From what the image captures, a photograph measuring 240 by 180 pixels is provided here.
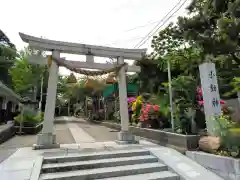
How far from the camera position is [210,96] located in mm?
5258

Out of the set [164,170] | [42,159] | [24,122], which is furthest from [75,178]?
[24,122]

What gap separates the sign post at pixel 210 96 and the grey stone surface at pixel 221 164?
708 mm

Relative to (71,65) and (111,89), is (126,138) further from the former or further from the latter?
(111,89)

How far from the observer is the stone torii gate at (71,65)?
21.1 feet

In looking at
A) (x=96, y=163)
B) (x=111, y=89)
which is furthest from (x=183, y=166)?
(x=111, y=89)

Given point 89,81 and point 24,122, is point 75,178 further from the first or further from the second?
point 89,81

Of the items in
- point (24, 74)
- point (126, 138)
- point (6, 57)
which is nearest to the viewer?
point (126, 138)

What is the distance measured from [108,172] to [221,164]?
95.5 inches

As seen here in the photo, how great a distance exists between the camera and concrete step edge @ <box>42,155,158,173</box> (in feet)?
14.6

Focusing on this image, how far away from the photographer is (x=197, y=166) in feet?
15.4

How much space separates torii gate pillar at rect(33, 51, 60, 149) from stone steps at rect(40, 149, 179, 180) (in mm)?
1604

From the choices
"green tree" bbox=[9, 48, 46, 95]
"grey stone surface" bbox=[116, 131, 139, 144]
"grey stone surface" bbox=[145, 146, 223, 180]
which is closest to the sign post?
"grey stone surface" bbox=[145, 146, 223, 180]

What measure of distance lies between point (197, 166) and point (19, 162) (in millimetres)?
4277

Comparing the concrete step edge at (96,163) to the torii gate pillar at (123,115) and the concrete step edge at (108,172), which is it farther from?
the torii gate pillar at (123,115)
